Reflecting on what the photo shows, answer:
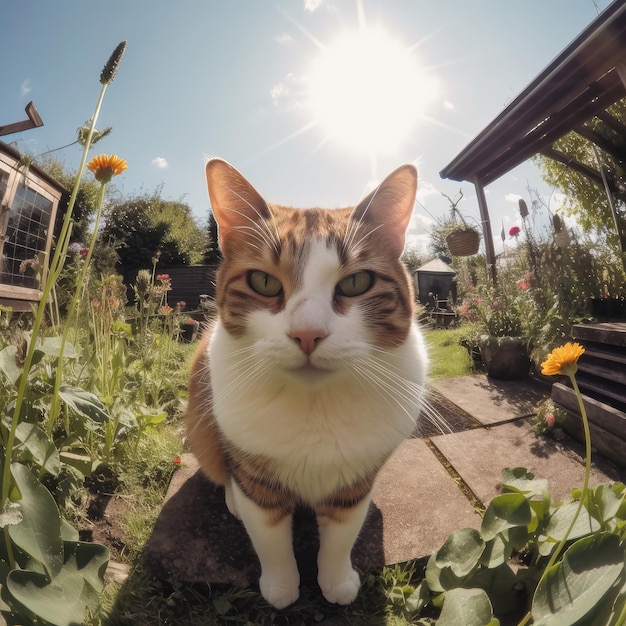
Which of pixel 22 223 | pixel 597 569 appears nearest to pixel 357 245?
pixel 597 569

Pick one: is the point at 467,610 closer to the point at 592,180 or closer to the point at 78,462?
the point at 78,462

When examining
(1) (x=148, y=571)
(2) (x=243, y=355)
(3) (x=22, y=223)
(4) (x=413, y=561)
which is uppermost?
(3) (x=22, y=223)

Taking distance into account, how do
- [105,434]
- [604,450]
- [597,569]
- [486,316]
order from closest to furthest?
[597,569] < [105,434] < [604,450] < [486,316]

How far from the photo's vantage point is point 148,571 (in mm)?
1284

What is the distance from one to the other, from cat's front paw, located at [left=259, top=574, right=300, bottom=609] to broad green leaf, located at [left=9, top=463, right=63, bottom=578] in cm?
65

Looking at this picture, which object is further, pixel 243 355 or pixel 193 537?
pixel 193 537

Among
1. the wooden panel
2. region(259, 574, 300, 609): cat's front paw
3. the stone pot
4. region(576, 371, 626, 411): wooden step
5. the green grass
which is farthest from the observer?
the green grass

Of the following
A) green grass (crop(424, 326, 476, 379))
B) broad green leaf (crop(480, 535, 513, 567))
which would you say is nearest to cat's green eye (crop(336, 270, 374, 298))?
broad green leaf (crop(480, 535, 513, 567))

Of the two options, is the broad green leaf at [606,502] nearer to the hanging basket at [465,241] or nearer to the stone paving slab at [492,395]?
the stone paving slab at [492,395]

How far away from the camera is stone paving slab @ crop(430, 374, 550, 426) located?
2736 mm

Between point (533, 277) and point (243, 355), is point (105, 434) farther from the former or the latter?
point (533, 277)

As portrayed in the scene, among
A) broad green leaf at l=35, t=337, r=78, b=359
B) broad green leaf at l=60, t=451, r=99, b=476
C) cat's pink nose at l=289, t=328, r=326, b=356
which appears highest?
broad green leaf at l=35, t=337, r=78, b=359

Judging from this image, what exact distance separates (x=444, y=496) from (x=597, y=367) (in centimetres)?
138

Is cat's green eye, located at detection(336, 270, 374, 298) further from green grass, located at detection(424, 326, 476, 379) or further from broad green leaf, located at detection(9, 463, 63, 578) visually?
green grass, located at detection(424, 326, 476, 379)
